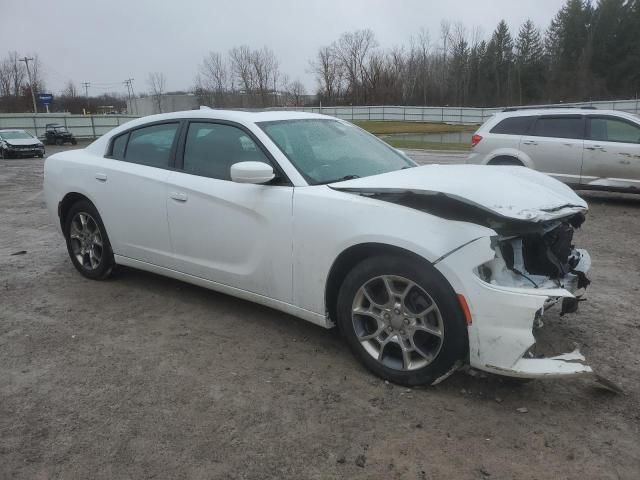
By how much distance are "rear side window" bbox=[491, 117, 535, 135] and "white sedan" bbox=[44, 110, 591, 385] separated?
20.8ft

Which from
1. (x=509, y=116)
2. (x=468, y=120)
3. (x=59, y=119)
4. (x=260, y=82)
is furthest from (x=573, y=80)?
(x=509, y=116)

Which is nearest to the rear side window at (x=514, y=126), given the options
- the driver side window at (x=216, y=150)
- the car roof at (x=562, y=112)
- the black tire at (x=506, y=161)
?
the car roof at (x=562, y=112)

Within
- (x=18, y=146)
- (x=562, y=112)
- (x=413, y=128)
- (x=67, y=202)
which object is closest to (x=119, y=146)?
(x=67, y=202)

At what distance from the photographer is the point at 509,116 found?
1018cm

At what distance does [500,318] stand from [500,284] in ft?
0.68

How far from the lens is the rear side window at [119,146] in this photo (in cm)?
483

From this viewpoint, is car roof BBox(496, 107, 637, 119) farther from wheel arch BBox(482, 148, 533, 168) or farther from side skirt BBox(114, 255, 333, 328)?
side skirt BBox(114, 255, 333, 328)

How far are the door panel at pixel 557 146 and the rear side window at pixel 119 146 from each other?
7463 millimetres

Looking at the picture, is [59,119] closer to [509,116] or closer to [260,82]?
[509,116]

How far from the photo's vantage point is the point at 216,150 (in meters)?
4.09

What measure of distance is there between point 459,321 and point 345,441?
0.87 metres

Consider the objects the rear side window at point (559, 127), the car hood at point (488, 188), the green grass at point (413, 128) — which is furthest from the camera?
the green grass at point (413, 128)

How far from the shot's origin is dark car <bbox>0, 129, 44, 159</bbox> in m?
25.7

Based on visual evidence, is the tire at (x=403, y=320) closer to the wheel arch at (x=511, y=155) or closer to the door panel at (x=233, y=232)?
the door panel at (x=233, y=232)
